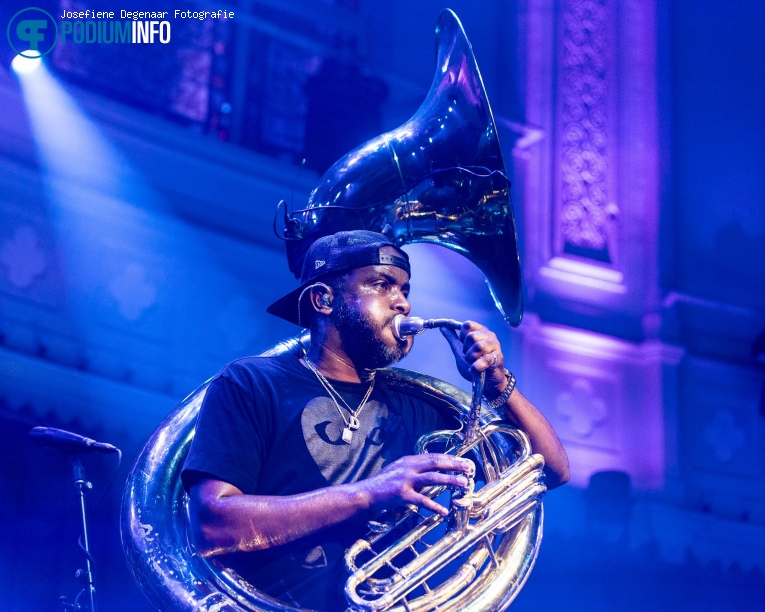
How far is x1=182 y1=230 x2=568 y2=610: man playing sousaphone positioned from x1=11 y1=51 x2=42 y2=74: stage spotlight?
284cm

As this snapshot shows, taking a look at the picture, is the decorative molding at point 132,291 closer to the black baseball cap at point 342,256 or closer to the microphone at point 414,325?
the black baseball cap at point 342,256

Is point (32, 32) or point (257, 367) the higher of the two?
point (32, 32)

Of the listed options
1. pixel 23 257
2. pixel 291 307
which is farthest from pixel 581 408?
pixel 291 307

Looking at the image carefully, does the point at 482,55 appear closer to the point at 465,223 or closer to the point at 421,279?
the point at 421,279

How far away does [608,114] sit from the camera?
7578 millimetres

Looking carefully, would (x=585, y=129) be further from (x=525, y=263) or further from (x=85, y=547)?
(x=85, y=547)

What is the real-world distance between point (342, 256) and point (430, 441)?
639 millimetres

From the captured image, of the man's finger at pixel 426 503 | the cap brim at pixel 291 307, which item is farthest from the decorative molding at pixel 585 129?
the man's finger at pixel 426 503

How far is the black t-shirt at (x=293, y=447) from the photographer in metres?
2.21

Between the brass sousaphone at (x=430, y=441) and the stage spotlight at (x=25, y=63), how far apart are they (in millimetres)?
2619

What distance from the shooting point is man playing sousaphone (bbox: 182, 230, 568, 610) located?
209 centimetres

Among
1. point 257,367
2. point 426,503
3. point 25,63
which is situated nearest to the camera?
point 426,503

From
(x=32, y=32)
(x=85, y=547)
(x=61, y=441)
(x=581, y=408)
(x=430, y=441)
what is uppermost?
(x=32, y=32)

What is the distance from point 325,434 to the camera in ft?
7.97
